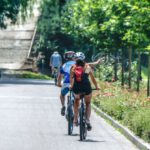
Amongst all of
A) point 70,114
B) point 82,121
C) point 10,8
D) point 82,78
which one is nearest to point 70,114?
point 70,114

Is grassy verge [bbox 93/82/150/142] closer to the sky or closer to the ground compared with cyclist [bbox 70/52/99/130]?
closer to the ground

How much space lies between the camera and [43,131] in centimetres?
2023

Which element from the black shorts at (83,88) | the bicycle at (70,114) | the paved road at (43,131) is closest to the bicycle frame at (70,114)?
the bicycle at (70,114)

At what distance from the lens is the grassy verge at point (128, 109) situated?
17641 mm

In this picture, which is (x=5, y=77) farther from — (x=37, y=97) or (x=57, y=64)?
(x=37, y=97)

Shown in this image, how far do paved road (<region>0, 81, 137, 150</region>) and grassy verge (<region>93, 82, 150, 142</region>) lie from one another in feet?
1.10

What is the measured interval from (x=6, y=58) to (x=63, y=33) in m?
8.12

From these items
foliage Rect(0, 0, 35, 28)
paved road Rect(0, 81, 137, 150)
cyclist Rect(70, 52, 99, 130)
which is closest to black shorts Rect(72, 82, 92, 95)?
cyclist Rect(70, 52, 99, 130)

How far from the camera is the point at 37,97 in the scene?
34906mm

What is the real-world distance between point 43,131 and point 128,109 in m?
2.87

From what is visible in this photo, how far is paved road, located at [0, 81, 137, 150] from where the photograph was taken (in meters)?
17.2

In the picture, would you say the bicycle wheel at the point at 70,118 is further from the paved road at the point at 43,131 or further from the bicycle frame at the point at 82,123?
the bicycle frame at the point at 82,123

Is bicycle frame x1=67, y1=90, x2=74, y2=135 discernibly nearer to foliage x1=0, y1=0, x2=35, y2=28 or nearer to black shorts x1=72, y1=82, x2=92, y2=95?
black shorts x1=72, y1=82, x2=92, y2=95

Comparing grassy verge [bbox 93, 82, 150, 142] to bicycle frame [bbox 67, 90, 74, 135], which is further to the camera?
bicycle frame [bbox 67, 90, 74, 135]
